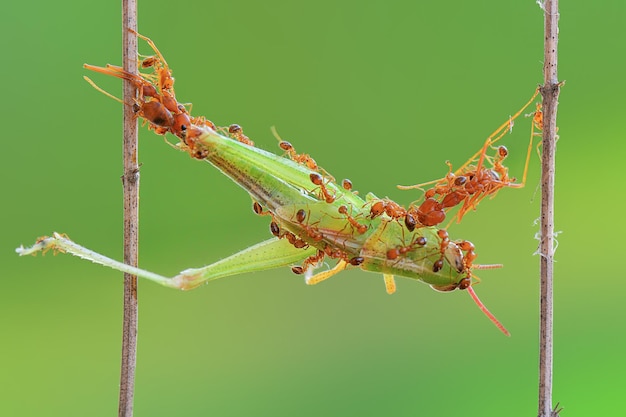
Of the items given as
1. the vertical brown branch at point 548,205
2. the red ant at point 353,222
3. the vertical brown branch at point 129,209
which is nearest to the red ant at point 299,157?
the red ant at point 353,222

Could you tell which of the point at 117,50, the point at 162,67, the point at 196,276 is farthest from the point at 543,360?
the point at 117,50

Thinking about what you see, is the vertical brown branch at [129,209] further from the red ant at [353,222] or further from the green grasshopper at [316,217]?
the red ant at [353,222]

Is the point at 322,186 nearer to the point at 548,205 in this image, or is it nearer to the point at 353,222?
the point at 353,222

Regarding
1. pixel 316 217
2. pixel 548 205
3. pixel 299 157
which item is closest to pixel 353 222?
pixel 316 217

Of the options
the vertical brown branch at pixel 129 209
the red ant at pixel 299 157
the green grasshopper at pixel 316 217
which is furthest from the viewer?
the red ant at pixel 299 157

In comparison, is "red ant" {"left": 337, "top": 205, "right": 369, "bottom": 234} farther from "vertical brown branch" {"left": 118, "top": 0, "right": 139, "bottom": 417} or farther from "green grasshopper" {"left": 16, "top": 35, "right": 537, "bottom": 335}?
"vertical brown branch" {"left": 118, "top": 0, "right": 139, "bottom": 417}
